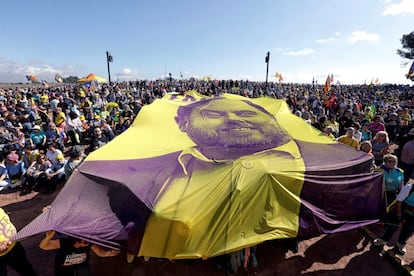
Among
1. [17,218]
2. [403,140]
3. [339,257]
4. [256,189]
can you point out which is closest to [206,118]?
[256,189]

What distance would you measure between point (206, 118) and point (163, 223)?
237cm

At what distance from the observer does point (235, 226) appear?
9.13 feet

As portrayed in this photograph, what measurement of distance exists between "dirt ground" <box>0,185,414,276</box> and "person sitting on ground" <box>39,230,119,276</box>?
1006 millimetres

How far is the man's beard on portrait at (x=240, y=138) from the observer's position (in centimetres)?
373

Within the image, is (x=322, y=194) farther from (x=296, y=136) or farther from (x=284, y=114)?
(x=284, y=114)

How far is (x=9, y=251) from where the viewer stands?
111 inches

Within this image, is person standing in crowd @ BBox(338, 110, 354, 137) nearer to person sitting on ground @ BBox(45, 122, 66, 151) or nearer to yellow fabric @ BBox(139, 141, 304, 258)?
yellow fabric @ BBox(139, 141, 304, 258)

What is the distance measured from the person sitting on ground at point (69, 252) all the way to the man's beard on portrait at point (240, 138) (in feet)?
6.66

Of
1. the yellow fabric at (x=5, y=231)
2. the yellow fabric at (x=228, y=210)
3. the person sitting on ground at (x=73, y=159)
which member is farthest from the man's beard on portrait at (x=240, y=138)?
the person sitting on ground at (x=73, y=159)

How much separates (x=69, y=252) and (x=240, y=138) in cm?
289

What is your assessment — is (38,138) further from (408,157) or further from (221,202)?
(408,157)

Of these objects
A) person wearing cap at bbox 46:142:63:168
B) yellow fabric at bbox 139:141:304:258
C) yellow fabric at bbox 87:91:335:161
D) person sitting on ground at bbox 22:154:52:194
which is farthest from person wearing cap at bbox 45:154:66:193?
yellow fabric at bbox 139:141:304:258

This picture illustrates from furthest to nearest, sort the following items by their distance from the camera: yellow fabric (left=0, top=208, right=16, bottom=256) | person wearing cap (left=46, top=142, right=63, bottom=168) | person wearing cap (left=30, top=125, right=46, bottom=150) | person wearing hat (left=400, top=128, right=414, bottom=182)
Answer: person wearing cap (left=30, top=125, right=46, bottom=150)
person wearing cap (left=46, top=142, right=63, bottom=168)
person wearing hat (left=400, top=128, right=414, bottom=182)
yellow fabric (left=0, top=208, right=16, bottom=256)

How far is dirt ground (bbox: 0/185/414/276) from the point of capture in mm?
3787
